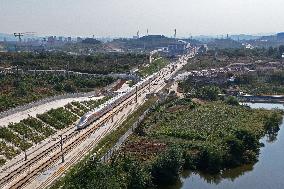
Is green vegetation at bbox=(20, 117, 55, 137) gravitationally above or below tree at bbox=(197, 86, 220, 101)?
above

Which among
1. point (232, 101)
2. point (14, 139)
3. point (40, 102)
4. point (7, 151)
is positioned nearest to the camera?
point (7, 151)

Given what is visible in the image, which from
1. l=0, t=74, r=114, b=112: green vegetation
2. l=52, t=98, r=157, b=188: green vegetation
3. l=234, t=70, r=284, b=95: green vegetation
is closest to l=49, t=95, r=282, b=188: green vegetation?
l=52, t=98, r=157, b=188: green vegetation

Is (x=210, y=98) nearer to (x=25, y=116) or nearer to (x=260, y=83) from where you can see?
(x=260, y=83)

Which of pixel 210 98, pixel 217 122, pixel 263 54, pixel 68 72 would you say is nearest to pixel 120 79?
pixel 68 72

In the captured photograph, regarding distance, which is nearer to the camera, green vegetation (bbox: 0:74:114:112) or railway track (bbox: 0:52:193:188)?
railway track (bbox: 0:52:193:188)

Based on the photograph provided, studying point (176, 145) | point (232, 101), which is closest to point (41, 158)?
point (176, 145)

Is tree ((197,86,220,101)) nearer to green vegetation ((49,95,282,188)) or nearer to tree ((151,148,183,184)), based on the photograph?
green vegetation ((49,95,282,188))

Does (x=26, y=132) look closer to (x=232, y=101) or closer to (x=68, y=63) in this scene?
(x=232, y=101)

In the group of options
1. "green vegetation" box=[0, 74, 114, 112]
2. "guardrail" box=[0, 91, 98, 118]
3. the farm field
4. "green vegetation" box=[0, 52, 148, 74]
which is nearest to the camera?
the farm field

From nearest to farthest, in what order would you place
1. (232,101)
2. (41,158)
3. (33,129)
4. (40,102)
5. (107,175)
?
(107,175)
(41,158)
(33,129)
(40,102)
(232,101)
